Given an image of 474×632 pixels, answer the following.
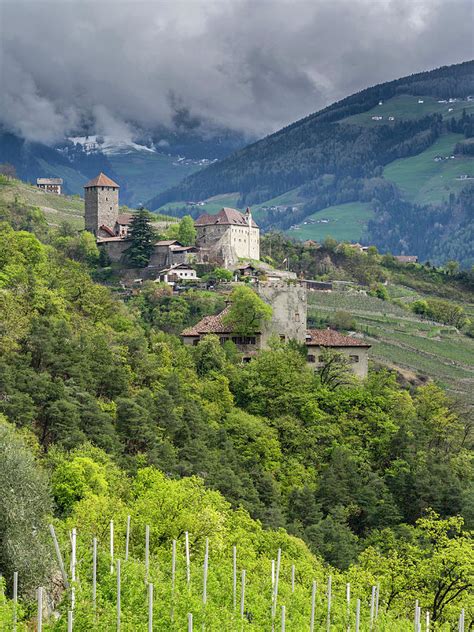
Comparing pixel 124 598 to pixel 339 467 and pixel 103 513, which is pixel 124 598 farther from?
pixel 339 467

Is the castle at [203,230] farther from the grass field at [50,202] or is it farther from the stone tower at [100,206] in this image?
the grass field at [50,202]

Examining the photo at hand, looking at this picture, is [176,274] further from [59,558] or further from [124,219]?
[59,558]

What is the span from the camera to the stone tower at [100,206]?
138 metres

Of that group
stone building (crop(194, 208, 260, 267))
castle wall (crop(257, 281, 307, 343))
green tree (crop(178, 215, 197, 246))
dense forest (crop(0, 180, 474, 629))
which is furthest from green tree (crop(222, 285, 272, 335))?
green tree (crop(178, 215, 197, 246))

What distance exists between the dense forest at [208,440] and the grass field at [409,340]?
2419cm

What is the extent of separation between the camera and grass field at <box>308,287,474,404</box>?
122 meters

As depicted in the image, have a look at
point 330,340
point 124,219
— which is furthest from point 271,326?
point 124,219

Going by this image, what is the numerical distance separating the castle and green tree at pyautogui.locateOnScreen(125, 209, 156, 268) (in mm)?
2568

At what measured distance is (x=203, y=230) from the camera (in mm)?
138000

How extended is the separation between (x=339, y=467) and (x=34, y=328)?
897 inches

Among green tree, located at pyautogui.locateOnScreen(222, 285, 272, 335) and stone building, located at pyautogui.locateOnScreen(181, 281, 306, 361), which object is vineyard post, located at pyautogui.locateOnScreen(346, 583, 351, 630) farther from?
green tree, located at pyautogui.locateOnScreen(222, 285, 272, 335)

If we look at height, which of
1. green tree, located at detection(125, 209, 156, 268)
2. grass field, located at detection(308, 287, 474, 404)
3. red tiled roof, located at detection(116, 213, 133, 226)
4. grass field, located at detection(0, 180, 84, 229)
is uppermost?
grass field, located at detection(0, 180, 84, 229)

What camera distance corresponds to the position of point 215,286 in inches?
4749

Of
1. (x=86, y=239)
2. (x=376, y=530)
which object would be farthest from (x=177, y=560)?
(x=86, y=239)
